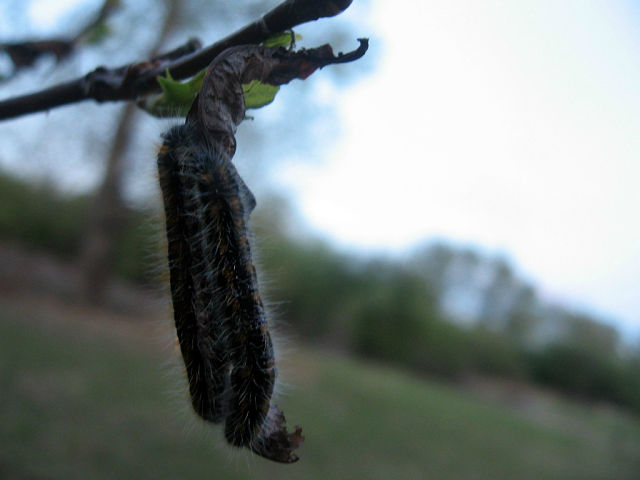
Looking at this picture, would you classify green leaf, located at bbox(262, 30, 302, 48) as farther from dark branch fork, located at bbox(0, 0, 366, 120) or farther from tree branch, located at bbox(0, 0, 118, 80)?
tree branch, located at bbox(0, 0, 118, 80)

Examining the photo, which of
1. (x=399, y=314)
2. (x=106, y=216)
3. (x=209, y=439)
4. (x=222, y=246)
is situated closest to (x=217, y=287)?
(x=222, y=246)

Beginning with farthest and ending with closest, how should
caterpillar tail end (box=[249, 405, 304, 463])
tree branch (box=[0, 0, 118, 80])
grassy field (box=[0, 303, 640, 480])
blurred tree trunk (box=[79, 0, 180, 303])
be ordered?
blurred tree trunk (box=[79, 0, 180, 303])
grassy field (box=[0, 303, 640, 480])
tree branch (box=[0, 0, 118, 80])
caterpillar tail end (box=[249, 405, 304, 463])

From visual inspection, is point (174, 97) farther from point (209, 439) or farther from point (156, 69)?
point (209, 439)

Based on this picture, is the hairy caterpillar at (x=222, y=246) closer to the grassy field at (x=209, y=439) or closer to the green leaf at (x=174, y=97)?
the green leaf at (x=174, y=97)

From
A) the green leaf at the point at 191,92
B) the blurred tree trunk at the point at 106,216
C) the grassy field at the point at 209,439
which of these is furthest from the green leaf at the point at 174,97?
the blurred tree trunk at the point at 106,216

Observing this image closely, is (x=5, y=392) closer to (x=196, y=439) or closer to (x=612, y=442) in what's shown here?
(x=196, y=439)

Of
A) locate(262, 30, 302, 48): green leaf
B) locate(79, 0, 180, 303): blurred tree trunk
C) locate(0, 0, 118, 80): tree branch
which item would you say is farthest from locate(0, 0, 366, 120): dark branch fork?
locate(79, 0, 180, 303): blurred tree trunk
